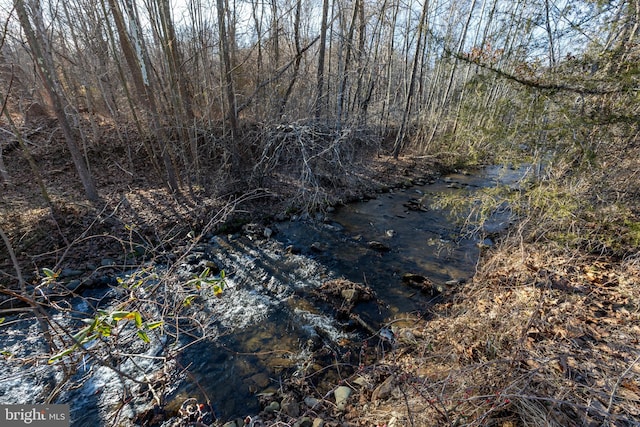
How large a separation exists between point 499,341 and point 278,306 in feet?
9.46

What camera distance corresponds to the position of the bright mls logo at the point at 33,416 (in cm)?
200

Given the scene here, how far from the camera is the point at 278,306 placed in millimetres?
4105

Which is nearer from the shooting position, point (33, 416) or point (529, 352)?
point (33, 416)

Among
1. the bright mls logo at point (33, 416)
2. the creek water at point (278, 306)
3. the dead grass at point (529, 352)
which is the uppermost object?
the dead grass at point (529, 352)

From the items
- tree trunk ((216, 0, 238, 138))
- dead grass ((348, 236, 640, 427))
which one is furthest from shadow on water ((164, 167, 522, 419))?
tree trunk ((216, 0, 238, 138))

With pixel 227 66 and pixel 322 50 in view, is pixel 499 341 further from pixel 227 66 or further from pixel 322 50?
pixel 322 50

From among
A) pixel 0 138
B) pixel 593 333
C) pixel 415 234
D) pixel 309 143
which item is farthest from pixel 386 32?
pixel 0 138

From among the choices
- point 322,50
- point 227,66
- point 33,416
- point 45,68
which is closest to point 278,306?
point 33,416

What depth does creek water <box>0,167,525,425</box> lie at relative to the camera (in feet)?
9.40

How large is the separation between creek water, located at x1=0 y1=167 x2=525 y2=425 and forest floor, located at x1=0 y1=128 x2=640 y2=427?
503mm

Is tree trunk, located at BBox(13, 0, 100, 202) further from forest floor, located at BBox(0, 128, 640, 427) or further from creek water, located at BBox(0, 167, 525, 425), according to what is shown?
creek water, located at BBox(0, 167, 525, 425)

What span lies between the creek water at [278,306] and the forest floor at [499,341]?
0.50 metres

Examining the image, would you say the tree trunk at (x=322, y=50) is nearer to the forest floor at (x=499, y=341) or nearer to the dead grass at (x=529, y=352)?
the forest floor at (x=499, y=341)

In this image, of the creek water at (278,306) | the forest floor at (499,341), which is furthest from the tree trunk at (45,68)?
the creek water at (278,306)
